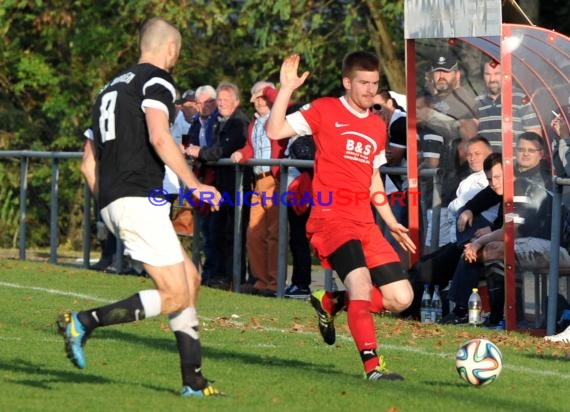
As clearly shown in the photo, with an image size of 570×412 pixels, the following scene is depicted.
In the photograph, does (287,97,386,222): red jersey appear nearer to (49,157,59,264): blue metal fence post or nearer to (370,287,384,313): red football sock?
(370,287,384,313): red football sock

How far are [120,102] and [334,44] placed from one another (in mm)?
16478

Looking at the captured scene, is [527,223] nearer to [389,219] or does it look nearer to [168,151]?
[389,219]

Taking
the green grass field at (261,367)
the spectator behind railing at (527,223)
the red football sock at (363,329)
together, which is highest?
the spectator behind railing at (527,223)

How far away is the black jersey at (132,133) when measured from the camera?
8992mm

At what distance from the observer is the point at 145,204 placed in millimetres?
8992

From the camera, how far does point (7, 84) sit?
2995cm

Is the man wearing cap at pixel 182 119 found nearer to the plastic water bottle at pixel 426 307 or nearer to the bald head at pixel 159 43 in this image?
the plastic water bottle at pixel 426 307

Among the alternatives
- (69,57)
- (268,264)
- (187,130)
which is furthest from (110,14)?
(268,264)

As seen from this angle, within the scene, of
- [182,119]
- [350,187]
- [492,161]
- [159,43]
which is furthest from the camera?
[182,119]

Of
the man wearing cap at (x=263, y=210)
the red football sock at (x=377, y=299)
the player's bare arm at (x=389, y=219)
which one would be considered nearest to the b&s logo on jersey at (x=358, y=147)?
the player's bare arm at (x=389, y=219)

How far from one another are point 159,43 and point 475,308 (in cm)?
538

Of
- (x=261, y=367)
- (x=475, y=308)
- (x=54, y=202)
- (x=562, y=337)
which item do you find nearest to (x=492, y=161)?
(x=475, y=308)

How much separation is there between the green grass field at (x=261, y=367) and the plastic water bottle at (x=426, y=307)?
1.27 feet

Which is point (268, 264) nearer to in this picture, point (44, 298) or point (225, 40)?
point (44, 298)
